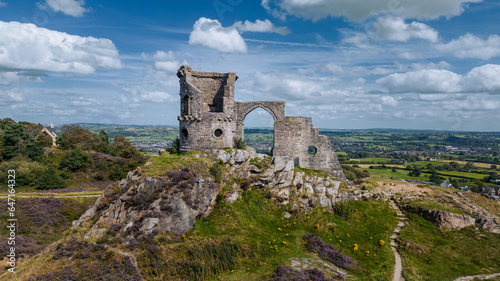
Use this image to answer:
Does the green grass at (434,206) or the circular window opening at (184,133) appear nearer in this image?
the green grass at (434,206)

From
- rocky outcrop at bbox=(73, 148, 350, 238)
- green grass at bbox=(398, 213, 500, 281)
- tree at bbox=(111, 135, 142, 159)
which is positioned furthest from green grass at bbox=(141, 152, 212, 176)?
tree at bbox=(111, 135, 142, 159)

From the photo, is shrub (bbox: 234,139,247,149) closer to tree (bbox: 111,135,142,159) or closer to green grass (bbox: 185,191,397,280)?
green grass (bbox: 185,191,397,280)

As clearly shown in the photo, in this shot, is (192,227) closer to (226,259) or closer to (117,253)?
(226,259)

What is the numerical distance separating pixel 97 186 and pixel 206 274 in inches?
1433

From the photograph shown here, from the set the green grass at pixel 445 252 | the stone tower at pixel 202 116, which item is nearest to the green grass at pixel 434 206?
the green grass at pixel 445 252

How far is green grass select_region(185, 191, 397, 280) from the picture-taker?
1980 centimetres

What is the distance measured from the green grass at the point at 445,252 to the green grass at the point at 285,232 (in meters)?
1.55

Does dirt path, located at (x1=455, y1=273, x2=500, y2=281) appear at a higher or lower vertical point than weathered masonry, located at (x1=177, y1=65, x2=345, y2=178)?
lower

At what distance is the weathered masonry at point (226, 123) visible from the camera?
3012cm

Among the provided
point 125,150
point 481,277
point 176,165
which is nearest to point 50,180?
point 125,150

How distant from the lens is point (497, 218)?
26.2 meters

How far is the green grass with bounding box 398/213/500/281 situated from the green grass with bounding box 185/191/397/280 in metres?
1.55

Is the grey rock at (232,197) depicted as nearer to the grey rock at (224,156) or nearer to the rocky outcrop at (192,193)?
the rocky outcrop at (192,193)

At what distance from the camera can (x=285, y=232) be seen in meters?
23.7
